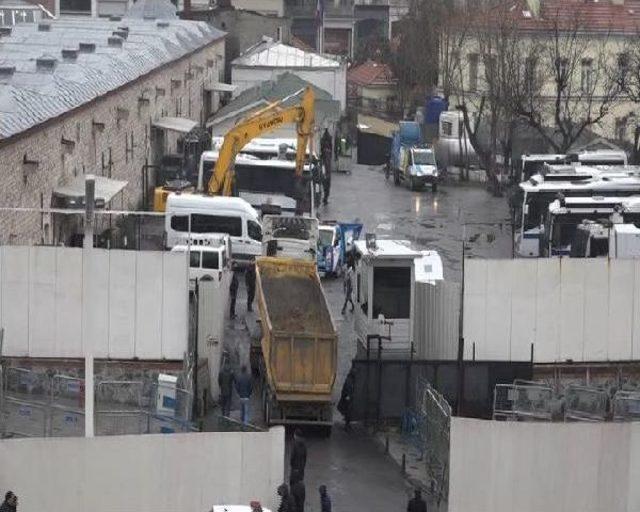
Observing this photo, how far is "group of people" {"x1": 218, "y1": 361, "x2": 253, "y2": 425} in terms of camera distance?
Answer: 955 inches

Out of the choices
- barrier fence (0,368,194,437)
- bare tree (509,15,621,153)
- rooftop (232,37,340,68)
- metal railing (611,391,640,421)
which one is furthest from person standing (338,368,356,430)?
rooftop (232,37,340,68)

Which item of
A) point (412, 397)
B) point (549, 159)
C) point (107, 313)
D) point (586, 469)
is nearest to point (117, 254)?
point (107, 313)

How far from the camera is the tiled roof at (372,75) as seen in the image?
230 ft

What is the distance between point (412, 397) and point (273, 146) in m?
20.4

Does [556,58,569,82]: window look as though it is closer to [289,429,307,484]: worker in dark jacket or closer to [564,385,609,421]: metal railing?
[564,385,609,421]: metal railing

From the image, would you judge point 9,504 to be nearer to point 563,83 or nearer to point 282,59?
point 563,83

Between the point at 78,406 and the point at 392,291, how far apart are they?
5.87m

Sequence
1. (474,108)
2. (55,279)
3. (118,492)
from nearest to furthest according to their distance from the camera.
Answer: (118,492)
(55,279)
(474,108)

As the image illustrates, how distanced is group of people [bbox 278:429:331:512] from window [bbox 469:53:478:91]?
3663 centimetres

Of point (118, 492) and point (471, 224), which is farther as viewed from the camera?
point (471, 224)

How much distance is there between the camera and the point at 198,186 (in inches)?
1634

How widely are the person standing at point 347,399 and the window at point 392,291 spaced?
1.96 metres

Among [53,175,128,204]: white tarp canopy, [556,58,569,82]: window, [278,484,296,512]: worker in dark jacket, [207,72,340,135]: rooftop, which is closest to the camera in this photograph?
[278,484,296,512]: worker in dark jacket

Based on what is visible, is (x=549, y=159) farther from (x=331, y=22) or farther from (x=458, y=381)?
(x=331, y=22)
